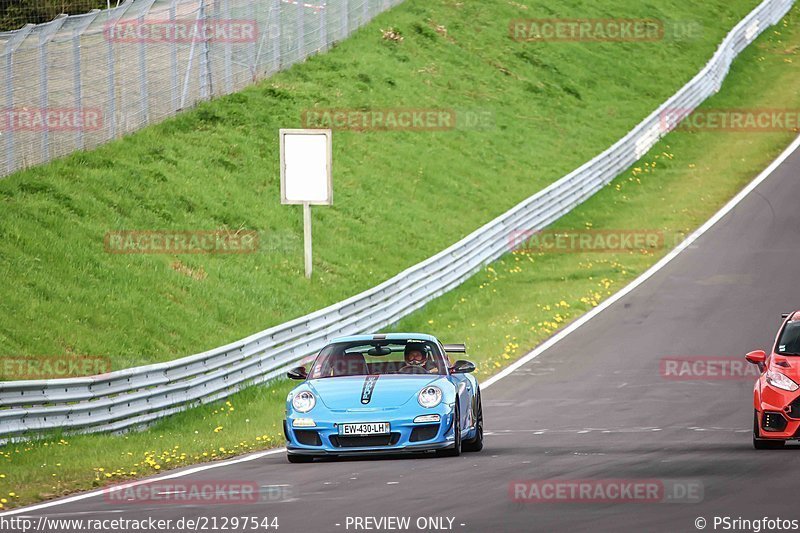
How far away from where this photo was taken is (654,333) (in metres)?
A: 25.2

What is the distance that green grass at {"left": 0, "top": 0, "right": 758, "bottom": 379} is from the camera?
23562mm

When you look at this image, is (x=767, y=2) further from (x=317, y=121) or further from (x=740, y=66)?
(x=317, y=121)

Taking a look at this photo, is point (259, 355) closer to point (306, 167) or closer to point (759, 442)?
point (306, 167)

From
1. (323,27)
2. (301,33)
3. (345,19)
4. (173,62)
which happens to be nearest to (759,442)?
(173,62)

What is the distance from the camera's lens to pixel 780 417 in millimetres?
13594

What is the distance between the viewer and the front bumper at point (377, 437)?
44.2ft

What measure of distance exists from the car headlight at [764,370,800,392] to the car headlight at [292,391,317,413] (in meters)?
4.68

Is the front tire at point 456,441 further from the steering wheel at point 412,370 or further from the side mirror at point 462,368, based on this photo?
the steering wheel at point 412,370

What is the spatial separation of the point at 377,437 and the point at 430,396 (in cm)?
70

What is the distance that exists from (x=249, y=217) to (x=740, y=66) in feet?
94.7

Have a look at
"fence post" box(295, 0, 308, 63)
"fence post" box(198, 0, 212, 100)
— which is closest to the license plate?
"fence post" box(198, 0, 212, 100)

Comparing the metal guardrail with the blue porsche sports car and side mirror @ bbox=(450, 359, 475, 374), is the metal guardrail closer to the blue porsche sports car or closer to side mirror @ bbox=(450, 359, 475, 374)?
the blue porsche sports car

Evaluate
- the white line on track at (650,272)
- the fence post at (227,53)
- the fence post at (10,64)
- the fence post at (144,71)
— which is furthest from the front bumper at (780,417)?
the fence post at (227,53)

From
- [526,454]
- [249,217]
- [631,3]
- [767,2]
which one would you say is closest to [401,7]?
[631,3]
